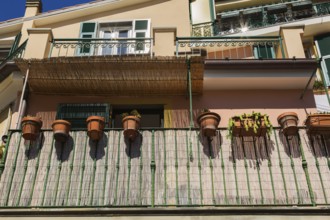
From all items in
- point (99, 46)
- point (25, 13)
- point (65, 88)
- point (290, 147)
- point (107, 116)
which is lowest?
point (290, 147)

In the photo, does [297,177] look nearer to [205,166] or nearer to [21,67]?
[205,166]

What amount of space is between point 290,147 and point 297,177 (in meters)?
0.56

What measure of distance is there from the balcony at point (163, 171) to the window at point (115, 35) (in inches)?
189

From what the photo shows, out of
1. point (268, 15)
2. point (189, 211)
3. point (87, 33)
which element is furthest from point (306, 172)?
point (268, 15)

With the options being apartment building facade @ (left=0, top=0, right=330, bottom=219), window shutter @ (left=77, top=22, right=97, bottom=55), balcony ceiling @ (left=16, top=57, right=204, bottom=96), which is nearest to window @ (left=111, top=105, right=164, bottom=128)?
apartment building facade @ (left=0, top=0, right=330, bottom=219)

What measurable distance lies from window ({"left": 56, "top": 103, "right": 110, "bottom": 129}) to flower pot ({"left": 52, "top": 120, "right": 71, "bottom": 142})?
8.73 ft

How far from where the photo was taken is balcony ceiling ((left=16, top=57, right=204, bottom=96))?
9.39m

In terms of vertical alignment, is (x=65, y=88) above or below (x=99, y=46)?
below

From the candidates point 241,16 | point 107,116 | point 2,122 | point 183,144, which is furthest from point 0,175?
point 241,16

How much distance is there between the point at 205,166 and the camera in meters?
7.14

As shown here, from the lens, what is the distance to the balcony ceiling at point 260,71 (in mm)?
10352

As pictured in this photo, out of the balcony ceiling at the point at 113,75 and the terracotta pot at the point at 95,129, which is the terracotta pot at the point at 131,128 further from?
the balcony ceiling at the point at 113,75

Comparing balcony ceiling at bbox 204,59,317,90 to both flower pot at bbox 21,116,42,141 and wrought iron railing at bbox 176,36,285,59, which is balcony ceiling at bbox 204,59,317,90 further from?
flower pot at bbox 21,116,42,141

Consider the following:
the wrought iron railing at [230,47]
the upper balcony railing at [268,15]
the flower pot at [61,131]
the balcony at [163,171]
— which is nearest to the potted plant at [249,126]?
the balcony at [163,171]
